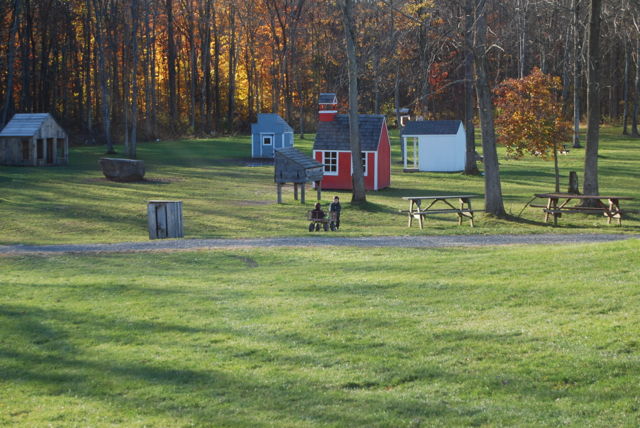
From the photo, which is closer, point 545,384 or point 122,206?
point 545,384

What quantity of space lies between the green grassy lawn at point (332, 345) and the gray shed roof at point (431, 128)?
29.6 m

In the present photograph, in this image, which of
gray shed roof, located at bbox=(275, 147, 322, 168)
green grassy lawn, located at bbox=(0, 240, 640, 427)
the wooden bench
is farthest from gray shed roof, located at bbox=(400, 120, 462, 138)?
green grassy lawn, located at bbox=(0, 240, 640, 427)

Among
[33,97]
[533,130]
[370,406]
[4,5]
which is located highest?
[4,5]

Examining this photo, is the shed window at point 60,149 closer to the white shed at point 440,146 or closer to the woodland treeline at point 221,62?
the woodland treeline at point 221,62

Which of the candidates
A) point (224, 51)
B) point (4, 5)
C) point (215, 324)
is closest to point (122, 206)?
point (215, 324)

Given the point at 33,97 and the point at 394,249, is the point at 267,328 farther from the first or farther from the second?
the point at 33,97

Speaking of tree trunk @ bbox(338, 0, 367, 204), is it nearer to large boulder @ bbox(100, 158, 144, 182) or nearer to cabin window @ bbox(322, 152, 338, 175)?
cabin window @ bbox(322, 152, 338, 175)

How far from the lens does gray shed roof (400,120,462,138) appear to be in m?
41.8

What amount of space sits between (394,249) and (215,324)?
742cm

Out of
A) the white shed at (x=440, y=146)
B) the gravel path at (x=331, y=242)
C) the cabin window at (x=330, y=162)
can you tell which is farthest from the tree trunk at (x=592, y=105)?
the white shed at (x=440, y=146)

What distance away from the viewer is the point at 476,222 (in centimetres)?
2169

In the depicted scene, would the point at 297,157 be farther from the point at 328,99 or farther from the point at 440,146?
the point at 440,146

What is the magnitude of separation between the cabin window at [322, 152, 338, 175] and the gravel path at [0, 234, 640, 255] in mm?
16188

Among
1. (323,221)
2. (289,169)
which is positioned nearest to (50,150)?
(289,169)
